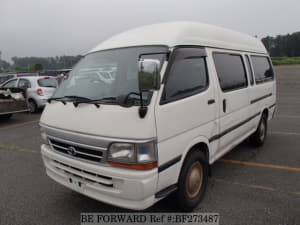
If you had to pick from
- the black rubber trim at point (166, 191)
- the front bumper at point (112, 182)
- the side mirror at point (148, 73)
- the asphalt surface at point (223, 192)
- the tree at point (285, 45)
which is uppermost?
the tree at point (285, 45)

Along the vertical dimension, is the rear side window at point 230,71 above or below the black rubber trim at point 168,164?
above

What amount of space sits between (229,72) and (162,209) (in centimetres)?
219

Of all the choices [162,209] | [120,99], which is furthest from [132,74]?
[162,209]

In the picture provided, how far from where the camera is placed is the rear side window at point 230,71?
3293 mm

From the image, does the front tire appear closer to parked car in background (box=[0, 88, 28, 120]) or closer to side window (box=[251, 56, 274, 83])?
side window (box=[251, 56, 274, 83])

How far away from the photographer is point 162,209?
288 cm

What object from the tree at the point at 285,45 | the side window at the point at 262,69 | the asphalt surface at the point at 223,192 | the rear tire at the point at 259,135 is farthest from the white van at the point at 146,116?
the tree at the point at 285,45

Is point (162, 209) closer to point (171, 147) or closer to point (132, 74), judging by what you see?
point (171, 147)

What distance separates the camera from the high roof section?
2.69 metres

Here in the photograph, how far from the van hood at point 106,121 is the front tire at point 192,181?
78 centimetres

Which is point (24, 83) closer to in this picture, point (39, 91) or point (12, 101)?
point (39, 91)

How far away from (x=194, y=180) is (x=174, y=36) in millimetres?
1732

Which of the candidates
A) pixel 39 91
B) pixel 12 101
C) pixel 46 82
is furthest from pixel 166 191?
pixel 46 82

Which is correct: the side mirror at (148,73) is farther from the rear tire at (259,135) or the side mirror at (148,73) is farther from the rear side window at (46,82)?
the rear side window at (46,82)
